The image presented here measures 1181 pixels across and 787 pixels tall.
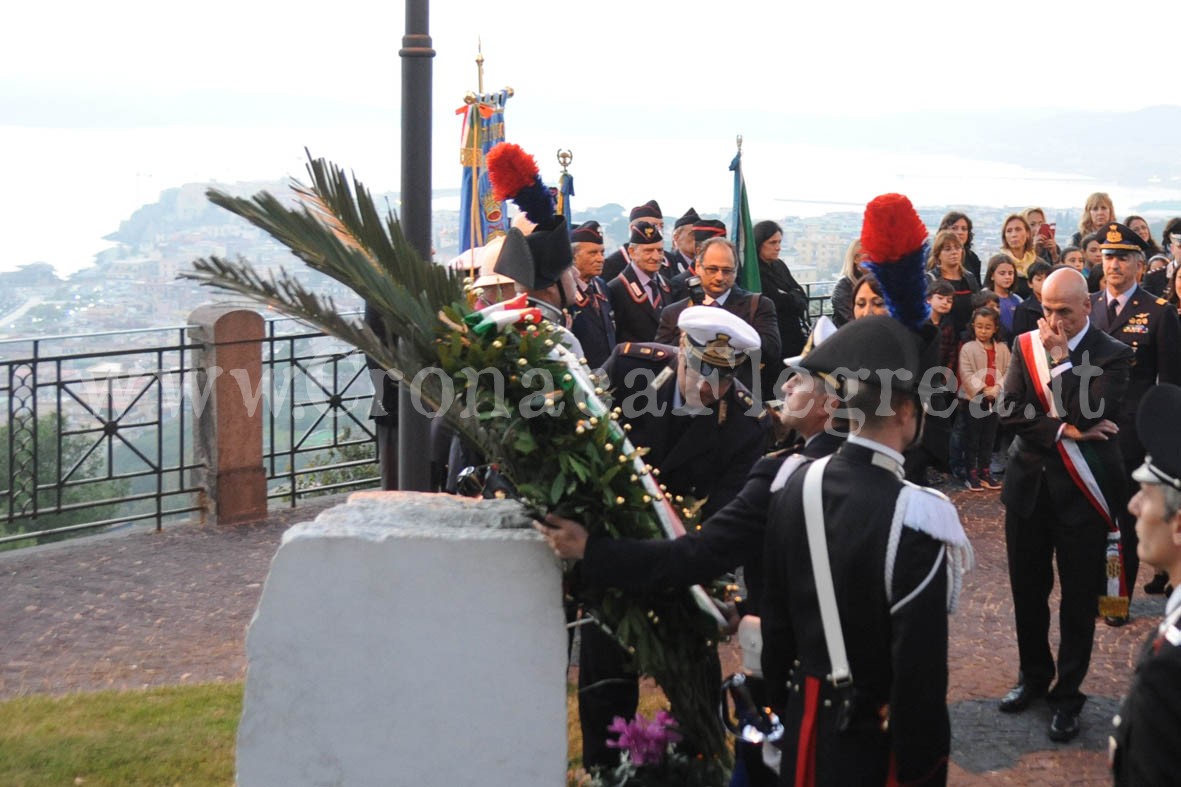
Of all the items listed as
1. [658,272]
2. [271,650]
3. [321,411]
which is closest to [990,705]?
[271,650]

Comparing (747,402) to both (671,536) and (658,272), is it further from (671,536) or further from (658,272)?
(658,272)

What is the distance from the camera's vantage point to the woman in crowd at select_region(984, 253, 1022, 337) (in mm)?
12742

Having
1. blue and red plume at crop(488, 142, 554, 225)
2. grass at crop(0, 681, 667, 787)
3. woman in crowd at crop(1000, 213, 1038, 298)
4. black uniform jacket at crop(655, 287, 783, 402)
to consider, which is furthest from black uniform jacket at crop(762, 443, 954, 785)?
woman in crowd at crop(1000, 213, 1038, 298)

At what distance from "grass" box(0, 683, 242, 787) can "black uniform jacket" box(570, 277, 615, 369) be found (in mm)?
3215

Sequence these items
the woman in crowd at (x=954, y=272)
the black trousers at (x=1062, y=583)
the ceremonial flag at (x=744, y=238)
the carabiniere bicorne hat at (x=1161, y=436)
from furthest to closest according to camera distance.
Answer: the ceremonial flag at (x=744, y=238), the woman in crowd at (x=954, y=272), the black trousers at (x=1062, y=583), the carabiniere bicorne hat at (x=1161, y=436)

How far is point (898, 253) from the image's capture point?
4.17 m

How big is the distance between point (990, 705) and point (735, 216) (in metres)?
6.47

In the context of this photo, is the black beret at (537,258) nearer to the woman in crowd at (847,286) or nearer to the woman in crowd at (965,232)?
the woman in crowd at (847,286)

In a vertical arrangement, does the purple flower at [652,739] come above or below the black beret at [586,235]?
below

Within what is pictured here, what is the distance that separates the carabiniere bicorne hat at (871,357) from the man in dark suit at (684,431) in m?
1.21

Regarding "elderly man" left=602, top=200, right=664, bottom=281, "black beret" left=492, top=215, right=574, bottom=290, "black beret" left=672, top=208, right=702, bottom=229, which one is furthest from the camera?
"black beret" left=672, top=208, right=702, bottom=229

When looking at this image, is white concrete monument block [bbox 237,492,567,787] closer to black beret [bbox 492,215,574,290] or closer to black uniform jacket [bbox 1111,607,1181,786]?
black uniform jacket [bbox 1111,607,1181,786]

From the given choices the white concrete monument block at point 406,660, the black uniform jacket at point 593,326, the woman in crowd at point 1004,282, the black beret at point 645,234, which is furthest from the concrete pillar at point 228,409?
the white concrete monument block at point 406,660

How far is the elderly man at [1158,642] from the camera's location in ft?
9.02
